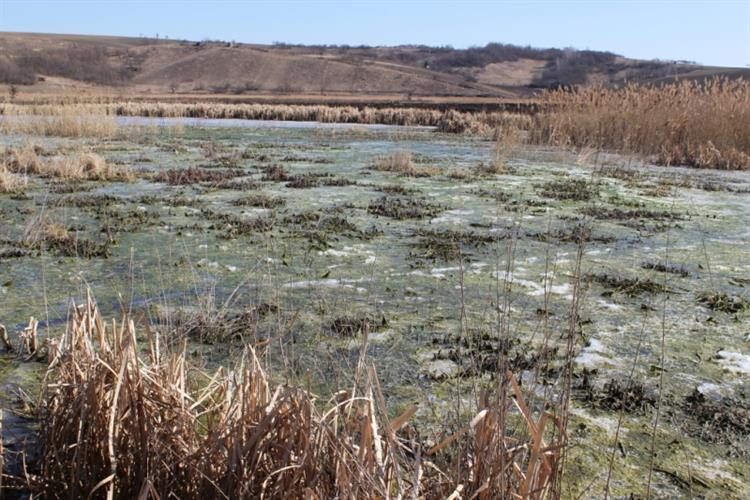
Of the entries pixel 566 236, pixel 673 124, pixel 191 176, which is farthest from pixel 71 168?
pixel 673 124

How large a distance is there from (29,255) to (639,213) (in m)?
6.60

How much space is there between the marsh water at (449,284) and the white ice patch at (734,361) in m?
0.02

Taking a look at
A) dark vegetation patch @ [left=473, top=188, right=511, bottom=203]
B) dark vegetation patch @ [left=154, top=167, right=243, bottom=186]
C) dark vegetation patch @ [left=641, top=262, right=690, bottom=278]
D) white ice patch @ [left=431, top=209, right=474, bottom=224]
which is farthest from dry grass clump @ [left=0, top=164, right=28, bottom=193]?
dark vegetation patch @ [left=641, top=262, right=690, bottom=278]

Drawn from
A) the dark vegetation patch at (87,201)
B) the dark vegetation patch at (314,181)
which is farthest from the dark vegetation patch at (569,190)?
the dark vegetation patch at (87,201)

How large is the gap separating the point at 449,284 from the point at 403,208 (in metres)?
3.37

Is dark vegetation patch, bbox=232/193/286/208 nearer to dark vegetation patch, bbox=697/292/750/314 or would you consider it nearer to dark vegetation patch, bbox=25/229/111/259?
dark vegetation patch, bbox=25/229/111/259

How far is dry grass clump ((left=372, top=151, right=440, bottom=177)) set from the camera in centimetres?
1197

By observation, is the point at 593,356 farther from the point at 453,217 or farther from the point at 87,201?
the point at 87,201

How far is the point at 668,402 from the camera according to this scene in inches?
131

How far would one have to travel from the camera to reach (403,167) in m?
12.2

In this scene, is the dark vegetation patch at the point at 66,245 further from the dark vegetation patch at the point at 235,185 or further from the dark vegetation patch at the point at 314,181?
the dark vegetation patch at the point at 314,181

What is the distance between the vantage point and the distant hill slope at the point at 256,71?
87688 mm

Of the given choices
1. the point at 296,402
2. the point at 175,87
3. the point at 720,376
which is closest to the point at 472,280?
the point at 720,376

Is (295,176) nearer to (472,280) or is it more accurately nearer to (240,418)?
(472,280)
